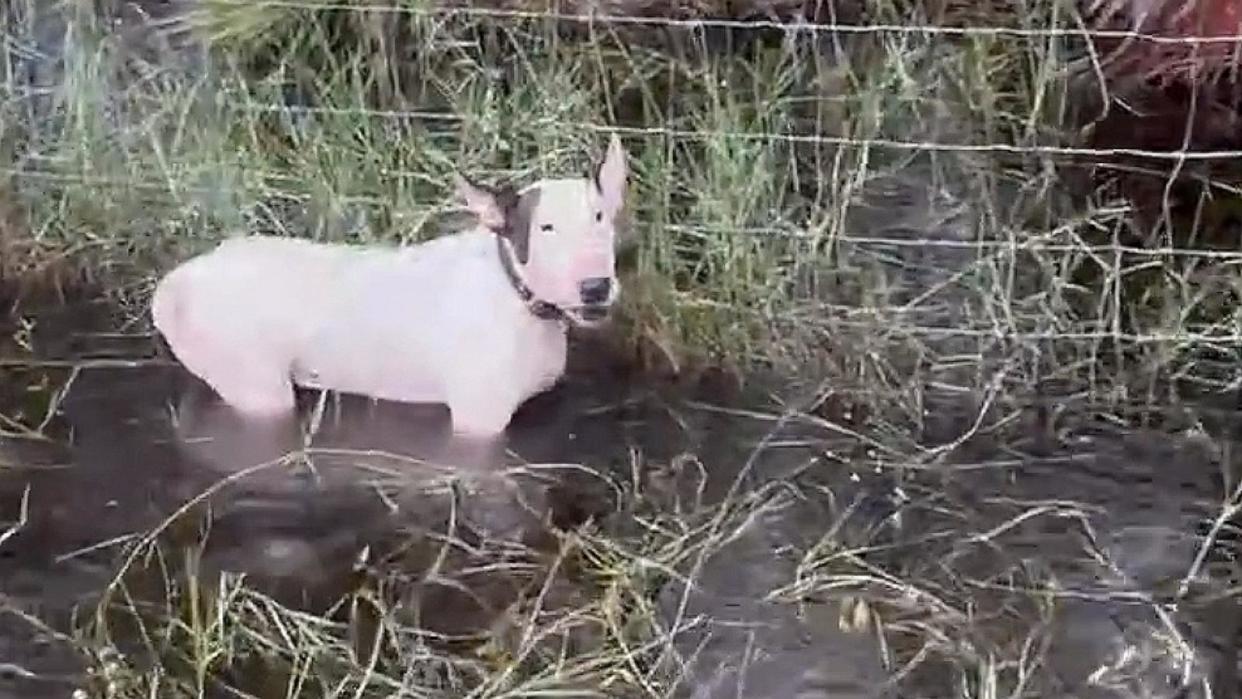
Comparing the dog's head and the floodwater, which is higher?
the dog's head

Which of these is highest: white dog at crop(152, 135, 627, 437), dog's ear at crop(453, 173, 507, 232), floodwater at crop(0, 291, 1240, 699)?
dog's ear at crop(453, 173, 507, 232)

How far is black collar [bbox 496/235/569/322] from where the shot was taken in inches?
30.6

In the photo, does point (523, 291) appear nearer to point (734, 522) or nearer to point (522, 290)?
point (522, 290)

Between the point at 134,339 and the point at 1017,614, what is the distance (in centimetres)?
45

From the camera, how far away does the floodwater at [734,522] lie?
0.76 metres

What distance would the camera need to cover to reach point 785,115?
77cm

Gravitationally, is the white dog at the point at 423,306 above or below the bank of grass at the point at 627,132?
below

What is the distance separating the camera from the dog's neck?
30.6 inches

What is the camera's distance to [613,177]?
780mm

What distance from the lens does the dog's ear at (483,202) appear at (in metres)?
0.78

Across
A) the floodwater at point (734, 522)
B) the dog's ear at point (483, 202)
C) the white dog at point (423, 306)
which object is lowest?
the floodwater at point (734, 522)

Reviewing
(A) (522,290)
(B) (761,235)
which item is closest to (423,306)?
(A) (522,290)

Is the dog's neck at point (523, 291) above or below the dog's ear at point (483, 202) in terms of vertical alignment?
below

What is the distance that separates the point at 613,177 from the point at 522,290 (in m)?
0.07
